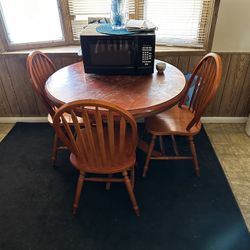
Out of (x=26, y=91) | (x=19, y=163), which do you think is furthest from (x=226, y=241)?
(x=26, y=91)

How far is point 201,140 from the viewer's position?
7.22 ft

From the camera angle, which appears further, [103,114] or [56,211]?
[56,211]

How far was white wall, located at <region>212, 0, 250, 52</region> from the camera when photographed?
1856 mm

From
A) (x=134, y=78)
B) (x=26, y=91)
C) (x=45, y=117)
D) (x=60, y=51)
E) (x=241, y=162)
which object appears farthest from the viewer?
(x=45, y=117)

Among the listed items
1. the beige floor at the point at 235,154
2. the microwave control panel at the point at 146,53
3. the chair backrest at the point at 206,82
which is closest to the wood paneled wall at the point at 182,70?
the beige floor at the point at 235,154

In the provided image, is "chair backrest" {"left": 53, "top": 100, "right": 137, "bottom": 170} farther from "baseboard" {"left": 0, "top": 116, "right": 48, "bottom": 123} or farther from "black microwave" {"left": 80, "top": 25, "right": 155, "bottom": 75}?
"baseboard" {"left": 0, "top": 116, "right": 48, "bottom": 123}

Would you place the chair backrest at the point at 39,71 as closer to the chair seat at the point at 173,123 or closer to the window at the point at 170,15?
the window at the point at 170,15

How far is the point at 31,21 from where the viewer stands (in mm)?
2162

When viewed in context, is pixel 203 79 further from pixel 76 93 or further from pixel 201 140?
pixel 76 93

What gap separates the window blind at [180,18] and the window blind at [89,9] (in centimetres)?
11

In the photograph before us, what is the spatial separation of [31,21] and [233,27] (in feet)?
6.30

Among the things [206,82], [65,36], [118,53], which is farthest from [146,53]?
[65,36]

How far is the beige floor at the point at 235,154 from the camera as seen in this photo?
5.41ft

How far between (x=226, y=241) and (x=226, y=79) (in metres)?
1.51
